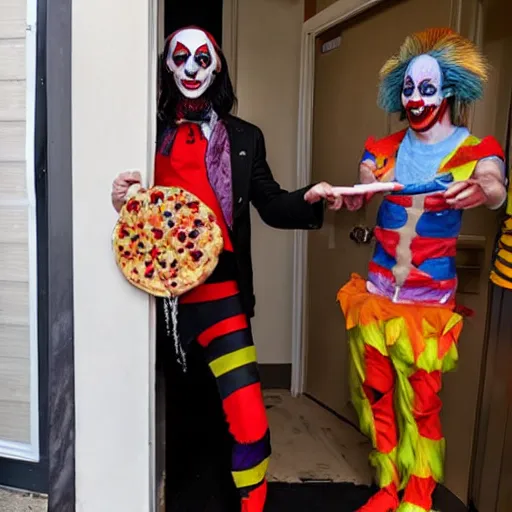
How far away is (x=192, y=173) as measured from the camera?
116 centimetres

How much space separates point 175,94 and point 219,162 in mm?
188

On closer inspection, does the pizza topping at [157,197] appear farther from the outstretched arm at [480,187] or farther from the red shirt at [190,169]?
the outstretched arm at [480,187]

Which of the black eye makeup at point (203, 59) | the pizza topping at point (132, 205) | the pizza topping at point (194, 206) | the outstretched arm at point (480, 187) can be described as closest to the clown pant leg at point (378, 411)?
the outstretched arm at point (480, 187)

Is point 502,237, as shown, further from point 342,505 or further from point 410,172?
point 342,505

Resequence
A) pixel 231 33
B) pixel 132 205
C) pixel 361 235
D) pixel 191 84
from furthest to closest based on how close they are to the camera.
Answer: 1. pixel 231 33
2. pixel 361 235
3. pixel 191 84
4. pixel 132 205

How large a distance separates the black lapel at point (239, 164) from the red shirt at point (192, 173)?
0.17 feet

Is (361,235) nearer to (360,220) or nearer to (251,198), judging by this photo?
(360,220)

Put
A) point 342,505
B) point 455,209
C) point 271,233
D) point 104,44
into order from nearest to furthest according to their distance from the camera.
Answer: point 104,44 < point 455,209 < point 342,505 < point 271,233

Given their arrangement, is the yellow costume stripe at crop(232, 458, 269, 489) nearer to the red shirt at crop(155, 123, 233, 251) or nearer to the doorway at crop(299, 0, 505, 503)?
the red shirt at crop(155, 123, 233, 251)

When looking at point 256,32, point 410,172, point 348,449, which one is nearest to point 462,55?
point 410,172

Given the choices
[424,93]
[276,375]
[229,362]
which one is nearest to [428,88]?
[424,93]

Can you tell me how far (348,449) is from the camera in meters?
1.73

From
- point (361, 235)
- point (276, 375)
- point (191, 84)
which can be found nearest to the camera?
point (191, 84)

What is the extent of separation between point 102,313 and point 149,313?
0.10 metres
